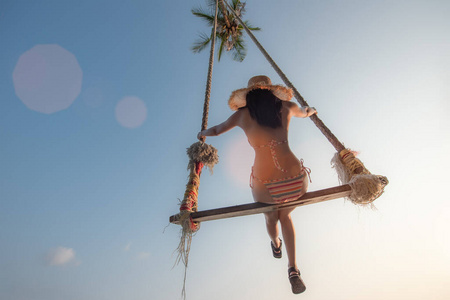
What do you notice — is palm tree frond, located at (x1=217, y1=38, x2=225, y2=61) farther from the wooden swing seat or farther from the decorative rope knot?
the wooden swing seat

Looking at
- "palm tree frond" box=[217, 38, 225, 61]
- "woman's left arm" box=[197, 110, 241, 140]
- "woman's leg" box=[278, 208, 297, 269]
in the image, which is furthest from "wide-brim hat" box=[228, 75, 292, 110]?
"palm tree frond" box=[217, 38, 225, 61]

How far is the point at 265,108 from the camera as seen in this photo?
9.32ft

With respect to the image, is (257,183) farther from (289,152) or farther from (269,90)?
(269,90)

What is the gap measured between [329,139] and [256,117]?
52.9 inches

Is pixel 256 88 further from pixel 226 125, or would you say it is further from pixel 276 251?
pixel 276 251

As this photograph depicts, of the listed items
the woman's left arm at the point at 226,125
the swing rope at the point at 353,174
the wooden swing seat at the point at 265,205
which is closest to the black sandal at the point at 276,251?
the wooden swing seat at the point at 265,205

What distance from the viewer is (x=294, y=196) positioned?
2.69 metres

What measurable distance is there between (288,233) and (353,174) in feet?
3.49

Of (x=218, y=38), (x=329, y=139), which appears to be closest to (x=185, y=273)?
(x=329, y=139)

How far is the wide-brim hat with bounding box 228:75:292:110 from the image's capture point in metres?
3.04

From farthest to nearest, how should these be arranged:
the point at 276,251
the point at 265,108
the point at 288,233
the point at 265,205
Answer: the point at 276,251 < the point at 288,233 < the point at 265,108 < the point at 265,205

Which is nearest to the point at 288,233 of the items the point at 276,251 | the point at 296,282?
the point at 296,282

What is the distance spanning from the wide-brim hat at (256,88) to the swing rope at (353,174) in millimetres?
774

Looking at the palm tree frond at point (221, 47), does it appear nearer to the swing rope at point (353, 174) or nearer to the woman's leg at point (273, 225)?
the swing rope at point (353, 174)
